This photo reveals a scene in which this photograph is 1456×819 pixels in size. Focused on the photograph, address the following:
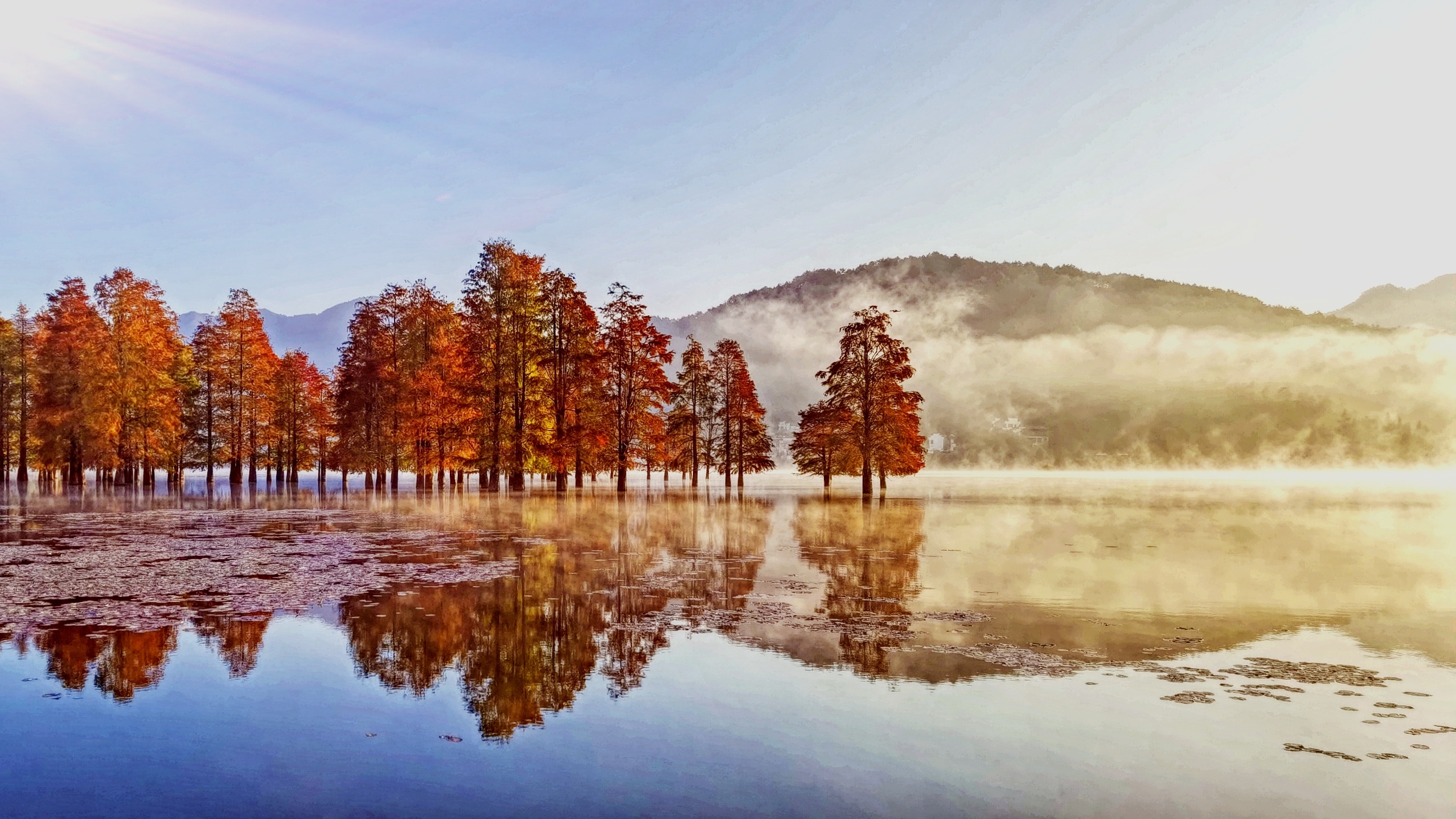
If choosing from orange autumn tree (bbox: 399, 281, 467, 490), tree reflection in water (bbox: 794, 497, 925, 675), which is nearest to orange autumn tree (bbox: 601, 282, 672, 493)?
orange autumn tree (bbox: 399, 281, 467, 490)

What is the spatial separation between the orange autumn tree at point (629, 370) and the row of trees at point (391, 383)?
13 cm

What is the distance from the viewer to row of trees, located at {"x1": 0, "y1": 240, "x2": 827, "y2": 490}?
59.1 m

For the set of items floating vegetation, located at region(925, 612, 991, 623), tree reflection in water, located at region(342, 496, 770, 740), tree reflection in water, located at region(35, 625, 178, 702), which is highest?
tree reflection in water, located at region(35, 625, 178, 702)

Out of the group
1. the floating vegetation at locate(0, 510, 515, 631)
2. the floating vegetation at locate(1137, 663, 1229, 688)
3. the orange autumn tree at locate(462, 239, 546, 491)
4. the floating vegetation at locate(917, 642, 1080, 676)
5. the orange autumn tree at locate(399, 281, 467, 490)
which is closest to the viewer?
the floating vegetation at locate(1137, 663, 1229, 688)

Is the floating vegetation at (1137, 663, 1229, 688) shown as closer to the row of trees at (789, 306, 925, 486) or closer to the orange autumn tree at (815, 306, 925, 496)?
the row of trees at (789, 306, 925, 486)

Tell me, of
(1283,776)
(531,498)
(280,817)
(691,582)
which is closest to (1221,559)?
(691,582)

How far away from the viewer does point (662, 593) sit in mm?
15484

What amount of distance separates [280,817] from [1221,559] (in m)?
22.2

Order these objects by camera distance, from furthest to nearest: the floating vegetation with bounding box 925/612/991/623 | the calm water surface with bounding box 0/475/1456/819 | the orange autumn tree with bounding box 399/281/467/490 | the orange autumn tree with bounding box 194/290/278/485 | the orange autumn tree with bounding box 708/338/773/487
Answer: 1. the orange autumn tree with bounding box 708/338/773/487
2. the orange autumn tree with bounding box 194/290/278/485
3. the orange autumn tree with bounding box 399/281/467/490
4. the floating vegetation with bounding box 925/612/991/623
5. the calm water surface with bounding box 0/475/1456/819

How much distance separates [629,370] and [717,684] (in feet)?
181

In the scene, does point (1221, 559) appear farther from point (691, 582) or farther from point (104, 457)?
point (104, 457)

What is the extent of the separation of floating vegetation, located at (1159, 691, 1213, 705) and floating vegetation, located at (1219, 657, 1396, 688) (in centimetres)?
126

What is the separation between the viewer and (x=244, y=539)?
2453cm

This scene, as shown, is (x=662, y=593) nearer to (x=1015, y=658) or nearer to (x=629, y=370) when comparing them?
(x=1015, y=658)
